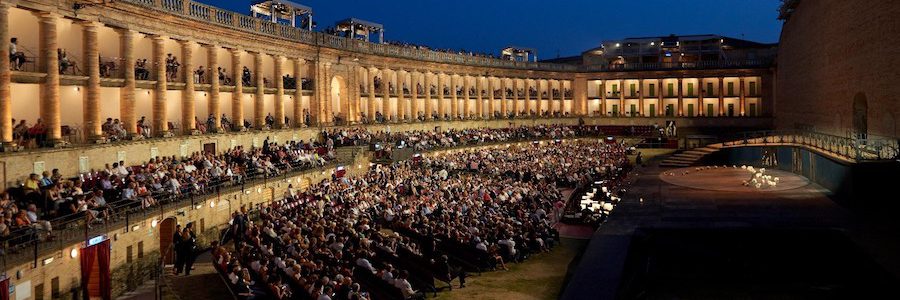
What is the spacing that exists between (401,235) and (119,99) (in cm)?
1895

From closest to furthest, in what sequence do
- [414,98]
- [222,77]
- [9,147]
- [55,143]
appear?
[9,147] < [55,143] < [222,77] < [414,98]

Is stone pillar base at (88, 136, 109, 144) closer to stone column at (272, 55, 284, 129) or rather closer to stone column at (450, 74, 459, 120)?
stone column at (272, 55, 284, 129)

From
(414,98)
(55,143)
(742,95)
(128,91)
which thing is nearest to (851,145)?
(128,91)

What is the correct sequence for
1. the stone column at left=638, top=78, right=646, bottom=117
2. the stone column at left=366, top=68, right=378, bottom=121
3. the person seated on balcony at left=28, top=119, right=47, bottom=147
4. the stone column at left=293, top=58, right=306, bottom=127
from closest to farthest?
the person seated on balcony at left=28, top=119, right=47, bottom=147 < the stone column at left=293, top=58, right=306, bottom=127 < the stone column at left=366, top=68, right=378, bottom=121 < the stone column at left=638, top=78, right=646, bottom=117

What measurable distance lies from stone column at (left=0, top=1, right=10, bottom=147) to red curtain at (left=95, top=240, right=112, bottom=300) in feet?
24.1

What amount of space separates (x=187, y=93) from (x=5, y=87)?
1325 centimetres

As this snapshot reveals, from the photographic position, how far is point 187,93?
127ft

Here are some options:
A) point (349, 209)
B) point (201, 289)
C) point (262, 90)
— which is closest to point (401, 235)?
point (349, 209)

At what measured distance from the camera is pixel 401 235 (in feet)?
Result: 91.2

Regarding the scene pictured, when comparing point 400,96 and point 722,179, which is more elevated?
point 400,96

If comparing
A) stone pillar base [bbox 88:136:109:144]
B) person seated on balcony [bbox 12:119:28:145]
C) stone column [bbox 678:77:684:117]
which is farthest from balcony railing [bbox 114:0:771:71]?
person seated on balcony [bbox 12:119:28:145]

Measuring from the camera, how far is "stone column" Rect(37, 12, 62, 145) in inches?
1079

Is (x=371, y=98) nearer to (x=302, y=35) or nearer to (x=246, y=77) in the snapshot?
(x=302, y=35)

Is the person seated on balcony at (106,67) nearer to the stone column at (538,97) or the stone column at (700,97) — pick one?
the stone column at (538,97)
